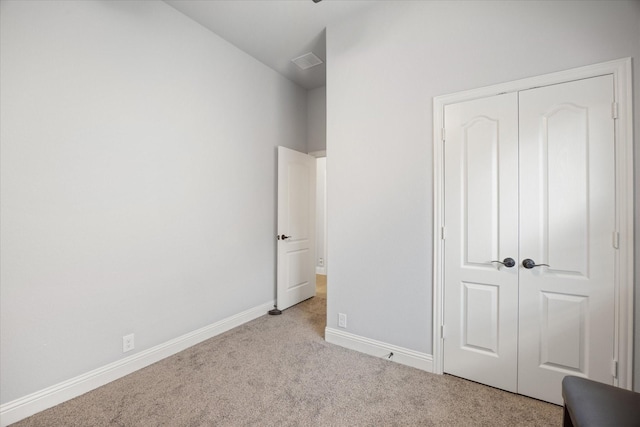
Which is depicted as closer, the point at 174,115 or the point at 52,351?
the point at 52,351

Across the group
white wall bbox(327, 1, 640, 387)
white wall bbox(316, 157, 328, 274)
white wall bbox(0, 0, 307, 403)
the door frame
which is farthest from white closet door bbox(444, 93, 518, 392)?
white wall bbox(316, 157, 328, 274)

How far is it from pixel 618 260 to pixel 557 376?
823 millimetres

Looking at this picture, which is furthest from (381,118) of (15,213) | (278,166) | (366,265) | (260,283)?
(15,213)

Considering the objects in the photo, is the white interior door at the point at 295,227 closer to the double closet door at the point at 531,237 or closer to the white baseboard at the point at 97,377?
the white baseboard at the point at 97,377

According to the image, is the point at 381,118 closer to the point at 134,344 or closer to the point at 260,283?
the point at 260,283

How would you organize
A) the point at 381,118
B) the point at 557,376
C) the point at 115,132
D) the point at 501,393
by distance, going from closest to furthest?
the point at 557,376 → the point at 501,393 → the point at 115,132 → the point at 381,118

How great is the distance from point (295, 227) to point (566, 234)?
2.81 metres

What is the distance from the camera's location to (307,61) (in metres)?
3.43

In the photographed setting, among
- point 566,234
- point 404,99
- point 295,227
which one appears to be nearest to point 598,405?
point 566,234

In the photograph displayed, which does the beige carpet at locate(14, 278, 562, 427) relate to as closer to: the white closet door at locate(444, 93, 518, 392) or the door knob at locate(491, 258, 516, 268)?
the white closet door at locate(444, 93, 518, 392)

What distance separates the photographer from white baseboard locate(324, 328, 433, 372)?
2273 mm

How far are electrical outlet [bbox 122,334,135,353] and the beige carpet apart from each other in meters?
0.20

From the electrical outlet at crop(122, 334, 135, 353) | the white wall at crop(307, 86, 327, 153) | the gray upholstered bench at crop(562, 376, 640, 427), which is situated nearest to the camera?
the gray upholstered bench at crop(562, 376, 640, 427)

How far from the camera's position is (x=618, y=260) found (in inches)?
65.9
